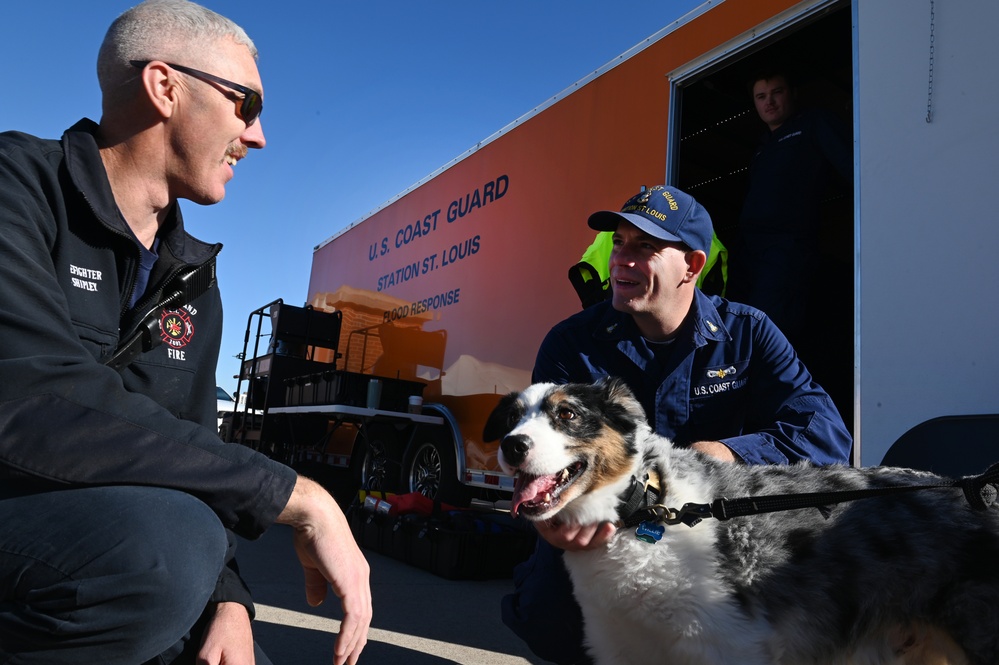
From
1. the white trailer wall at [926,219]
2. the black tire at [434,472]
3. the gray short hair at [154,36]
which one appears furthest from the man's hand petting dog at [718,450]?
the black tire at [434,472]

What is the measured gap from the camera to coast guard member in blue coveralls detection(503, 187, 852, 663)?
2799 mm

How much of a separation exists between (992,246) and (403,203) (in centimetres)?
695

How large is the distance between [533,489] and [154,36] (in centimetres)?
163

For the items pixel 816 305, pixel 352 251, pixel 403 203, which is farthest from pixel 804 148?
pixel 352 251

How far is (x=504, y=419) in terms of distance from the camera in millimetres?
2617

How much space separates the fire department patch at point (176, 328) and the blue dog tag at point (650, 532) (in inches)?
56.5

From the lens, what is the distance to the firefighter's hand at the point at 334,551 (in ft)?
4.41

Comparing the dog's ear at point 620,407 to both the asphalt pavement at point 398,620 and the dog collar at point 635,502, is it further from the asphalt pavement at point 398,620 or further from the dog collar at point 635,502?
the asphalt pavement at point 398,620

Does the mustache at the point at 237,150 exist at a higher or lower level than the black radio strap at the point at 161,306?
higher

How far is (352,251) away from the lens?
34.3 feet

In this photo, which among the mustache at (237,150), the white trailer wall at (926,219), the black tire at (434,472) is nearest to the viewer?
the mustache at (237,150)

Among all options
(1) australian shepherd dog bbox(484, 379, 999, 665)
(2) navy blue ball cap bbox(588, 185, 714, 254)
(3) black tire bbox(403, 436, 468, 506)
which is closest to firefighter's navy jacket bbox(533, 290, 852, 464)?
(2) navy blue ball cap bbox(588, 185, 714, 254)

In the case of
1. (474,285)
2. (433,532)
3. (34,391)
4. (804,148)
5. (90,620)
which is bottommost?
(433,532)

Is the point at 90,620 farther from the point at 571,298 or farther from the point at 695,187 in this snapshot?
the point at 695,187
